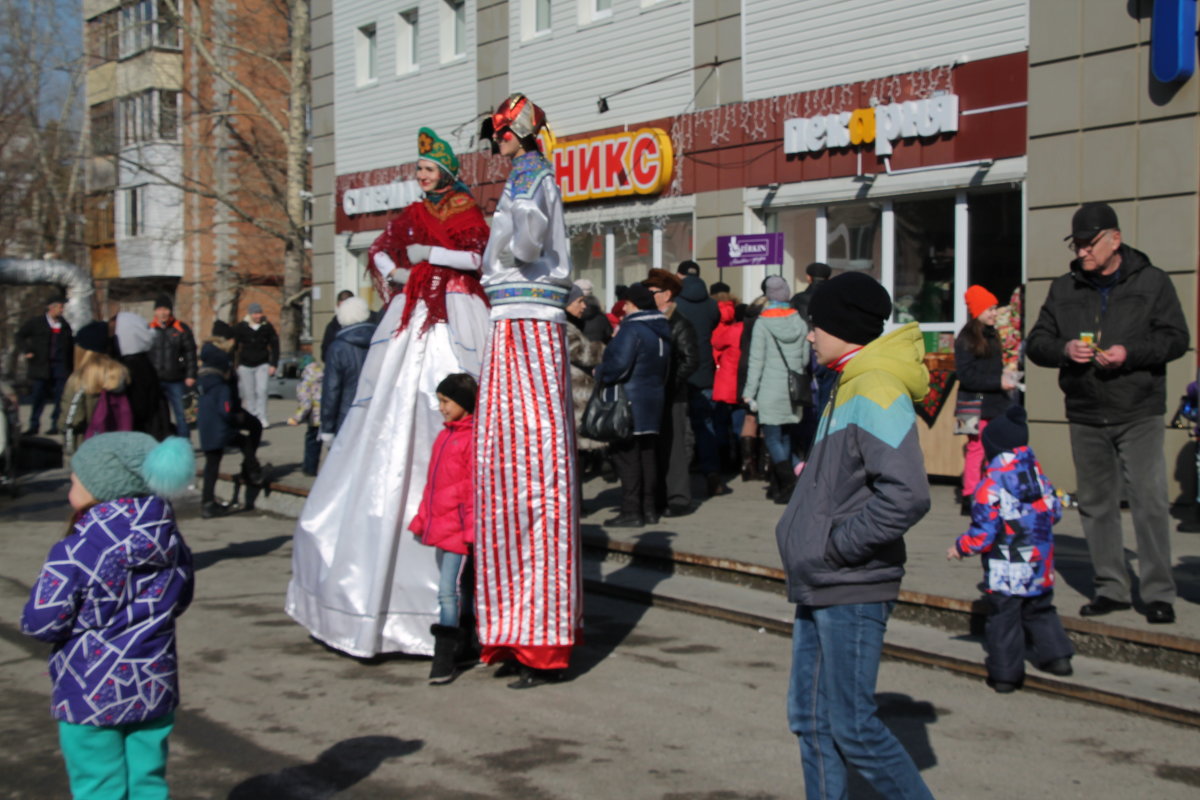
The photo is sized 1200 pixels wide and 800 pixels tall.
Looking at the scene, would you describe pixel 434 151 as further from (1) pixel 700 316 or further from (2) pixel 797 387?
(1) pixel 700 316

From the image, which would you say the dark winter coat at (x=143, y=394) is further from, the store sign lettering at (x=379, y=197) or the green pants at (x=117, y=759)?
the store sign lettering at (x=379, y=197)

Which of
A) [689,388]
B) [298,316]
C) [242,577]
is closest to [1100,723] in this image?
[242,577]

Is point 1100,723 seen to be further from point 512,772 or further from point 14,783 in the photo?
point 14,783

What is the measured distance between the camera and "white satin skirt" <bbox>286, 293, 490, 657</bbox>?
6562 mm

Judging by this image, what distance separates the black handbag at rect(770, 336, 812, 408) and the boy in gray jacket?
6490 mm

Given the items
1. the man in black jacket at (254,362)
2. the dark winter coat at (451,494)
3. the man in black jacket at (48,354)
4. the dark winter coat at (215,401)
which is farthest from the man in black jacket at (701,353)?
the man in black jacket at (48,354)

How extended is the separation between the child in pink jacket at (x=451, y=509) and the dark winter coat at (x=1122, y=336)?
9.54ft

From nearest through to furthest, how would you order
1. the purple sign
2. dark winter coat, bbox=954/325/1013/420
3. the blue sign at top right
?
1. dark winter coat, bbox=954/325/1013/420
2. the blue sign at top right
3. the purple sign

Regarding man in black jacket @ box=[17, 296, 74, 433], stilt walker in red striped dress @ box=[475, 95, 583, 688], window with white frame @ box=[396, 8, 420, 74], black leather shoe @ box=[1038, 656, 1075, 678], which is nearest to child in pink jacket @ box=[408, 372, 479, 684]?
stilt walker in red striped dress @ box=[475, 95, 583, 688]

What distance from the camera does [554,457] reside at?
20.1ft

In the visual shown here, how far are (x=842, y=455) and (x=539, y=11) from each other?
15118 millimetres

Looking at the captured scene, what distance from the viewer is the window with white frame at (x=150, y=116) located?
37438mm

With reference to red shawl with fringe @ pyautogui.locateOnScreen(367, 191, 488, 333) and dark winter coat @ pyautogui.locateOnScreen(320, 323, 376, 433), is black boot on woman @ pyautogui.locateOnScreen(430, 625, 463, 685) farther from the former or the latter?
dark winter coat @ pyautogui.locateOnScreen(320, 323, 376, 433)

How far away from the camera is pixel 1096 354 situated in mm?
6270
